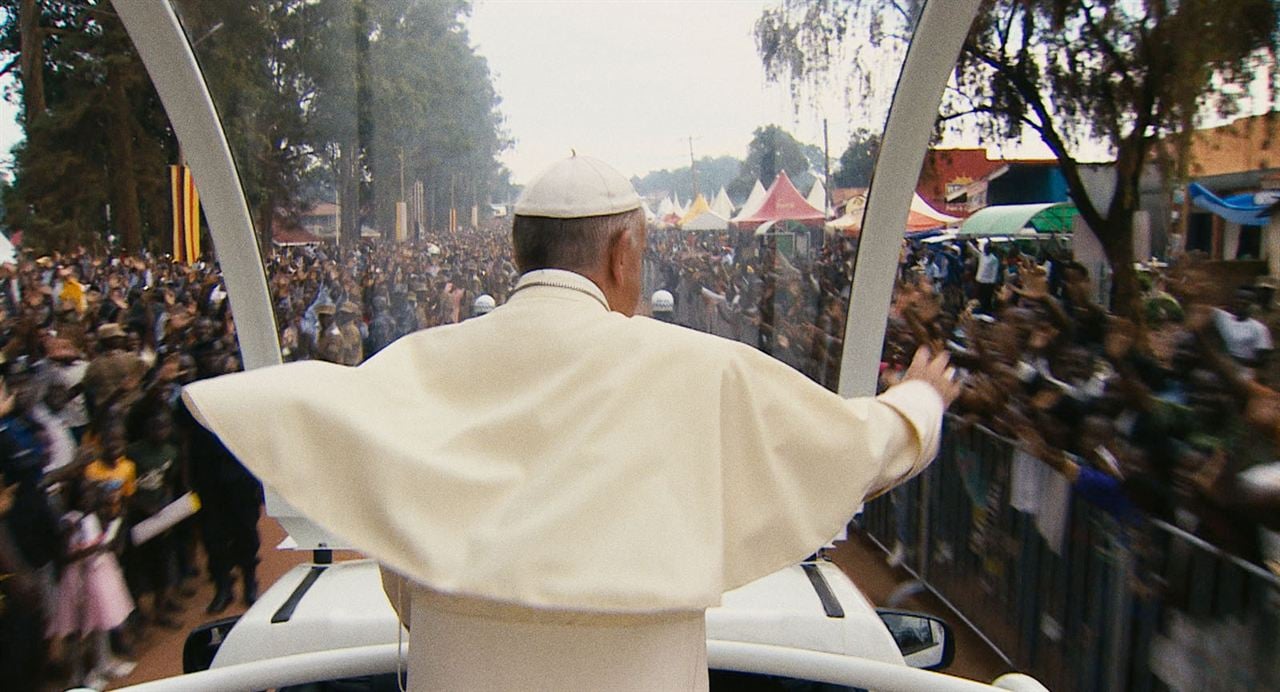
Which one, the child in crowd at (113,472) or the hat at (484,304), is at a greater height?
the hat at (484,304)

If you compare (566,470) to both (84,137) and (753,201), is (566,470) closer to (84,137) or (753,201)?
(753,201)

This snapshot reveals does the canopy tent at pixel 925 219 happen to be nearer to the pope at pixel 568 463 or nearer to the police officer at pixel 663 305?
the police officer at pixel 663 305

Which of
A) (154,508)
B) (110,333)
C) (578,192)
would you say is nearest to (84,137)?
(110,333)

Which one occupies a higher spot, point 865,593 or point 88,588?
point 88,588

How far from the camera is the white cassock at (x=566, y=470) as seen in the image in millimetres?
1445

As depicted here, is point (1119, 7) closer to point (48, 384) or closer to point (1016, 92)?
point (1016, 92)

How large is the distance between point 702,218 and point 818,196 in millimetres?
311

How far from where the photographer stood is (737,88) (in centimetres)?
291

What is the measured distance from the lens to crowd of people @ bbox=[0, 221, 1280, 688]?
9.97 ft

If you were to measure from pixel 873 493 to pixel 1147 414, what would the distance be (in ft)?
11.2

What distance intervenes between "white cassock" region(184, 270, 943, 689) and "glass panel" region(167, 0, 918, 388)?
1.11 metres

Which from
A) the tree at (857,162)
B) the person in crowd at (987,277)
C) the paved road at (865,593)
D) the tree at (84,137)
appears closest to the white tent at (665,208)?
the tree at (857,162)

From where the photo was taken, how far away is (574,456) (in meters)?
1.50

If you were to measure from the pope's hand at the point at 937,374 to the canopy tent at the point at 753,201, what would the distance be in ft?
3.96
